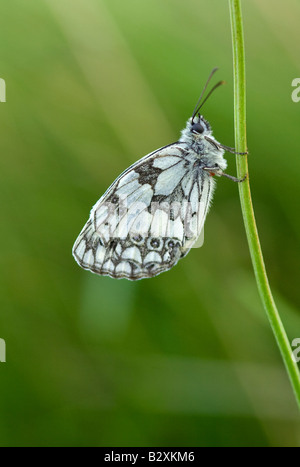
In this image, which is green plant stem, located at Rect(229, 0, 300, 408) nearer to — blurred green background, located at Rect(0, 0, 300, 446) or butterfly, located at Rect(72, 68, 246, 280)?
butterfly, located at Rect(72, 68, 246, 280)

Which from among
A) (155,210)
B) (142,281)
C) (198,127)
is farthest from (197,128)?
(142,281)

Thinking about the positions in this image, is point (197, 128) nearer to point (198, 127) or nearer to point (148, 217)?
point (198, 127)

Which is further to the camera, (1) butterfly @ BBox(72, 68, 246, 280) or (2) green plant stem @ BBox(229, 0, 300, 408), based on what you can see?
(1) butterfly @ BBox(72, 68, 246, 280)

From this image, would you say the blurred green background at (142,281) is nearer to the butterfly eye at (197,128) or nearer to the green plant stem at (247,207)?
the butterfly eye at (197,128)

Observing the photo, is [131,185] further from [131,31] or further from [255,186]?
[131,31]

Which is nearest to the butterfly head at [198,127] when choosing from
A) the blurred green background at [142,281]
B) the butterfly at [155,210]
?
the butterfly at [155,210]

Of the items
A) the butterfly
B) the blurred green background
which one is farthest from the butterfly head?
the blurred green background

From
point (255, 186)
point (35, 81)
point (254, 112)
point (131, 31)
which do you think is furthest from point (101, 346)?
point (131, 31)
